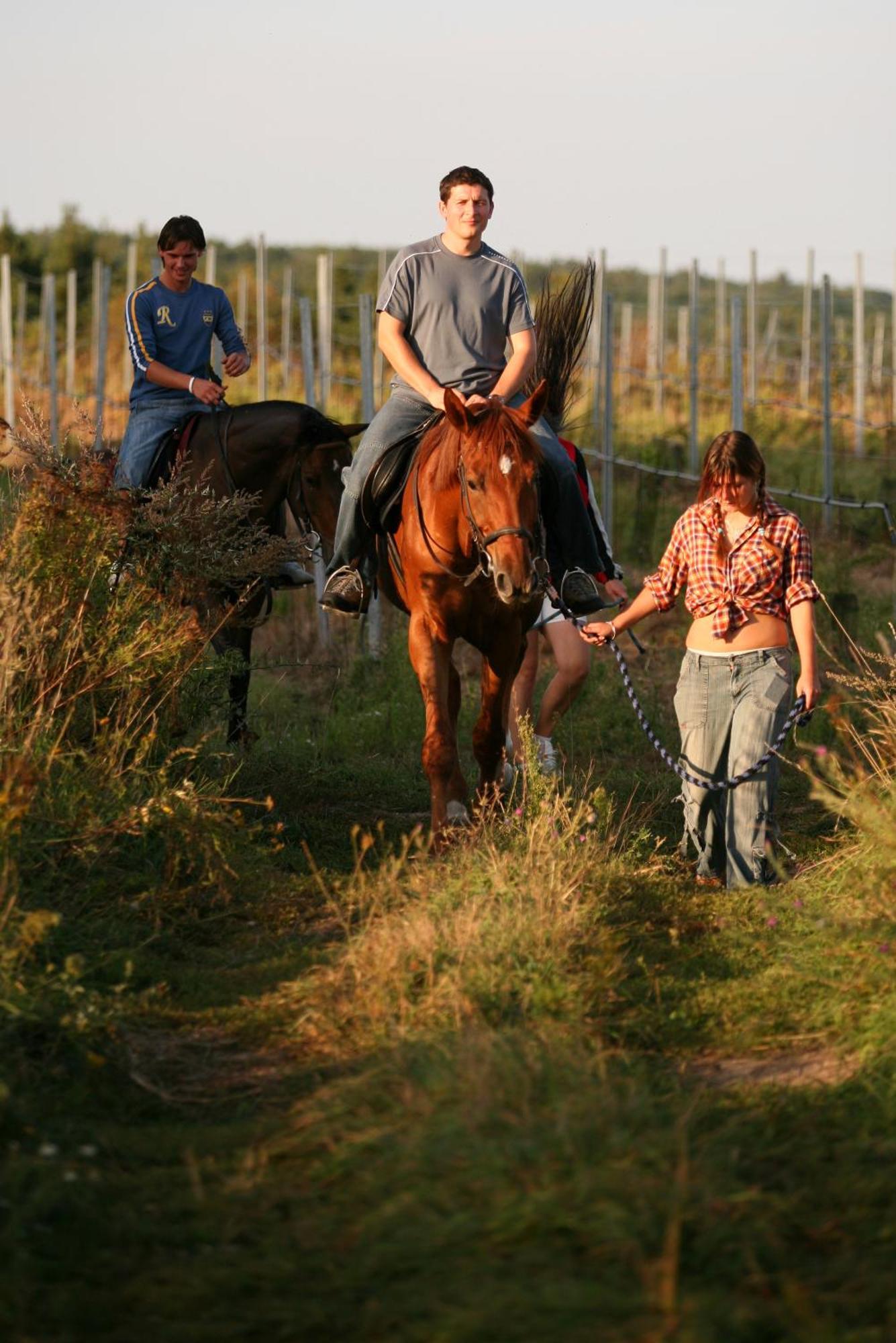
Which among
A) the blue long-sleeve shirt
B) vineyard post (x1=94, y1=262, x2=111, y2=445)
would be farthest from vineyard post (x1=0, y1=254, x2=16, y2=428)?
the blue long-sleeve shirt

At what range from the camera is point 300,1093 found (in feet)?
14.5

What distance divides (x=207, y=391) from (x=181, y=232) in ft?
2.97

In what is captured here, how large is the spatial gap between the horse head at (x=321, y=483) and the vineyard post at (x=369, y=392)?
2.93m

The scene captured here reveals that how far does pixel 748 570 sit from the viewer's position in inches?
264

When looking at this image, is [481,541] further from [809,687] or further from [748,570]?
[809,687]

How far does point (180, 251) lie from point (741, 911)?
207 inches

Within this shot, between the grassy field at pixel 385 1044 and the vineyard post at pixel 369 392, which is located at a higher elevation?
the vineyard post at pixel 369 392

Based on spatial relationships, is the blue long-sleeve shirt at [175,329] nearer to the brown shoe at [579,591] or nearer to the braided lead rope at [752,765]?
the brown shoe at [579,591]

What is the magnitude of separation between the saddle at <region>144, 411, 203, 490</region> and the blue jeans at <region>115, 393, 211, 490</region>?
0.07ft

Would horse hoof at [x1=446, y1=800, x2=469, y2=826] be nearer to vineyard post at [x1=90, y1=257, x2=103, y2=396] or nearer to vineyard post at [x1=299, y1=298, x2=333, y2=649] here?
vineyard post at [x1=299, y1=298, x2=333, y2=649]

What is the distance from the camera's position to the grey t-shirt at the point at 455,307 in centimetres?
787

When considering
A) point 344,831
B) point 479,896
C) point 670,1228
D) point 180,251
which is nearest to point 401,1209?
point 670,1228

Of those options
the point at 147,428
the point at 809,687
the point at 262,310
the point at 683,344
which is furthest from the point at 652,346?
the point at 809,687

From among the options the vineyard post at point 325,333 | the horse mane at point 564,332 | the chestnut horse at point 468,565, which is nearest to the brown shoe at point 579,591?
the chestnut horse at point 468,565
